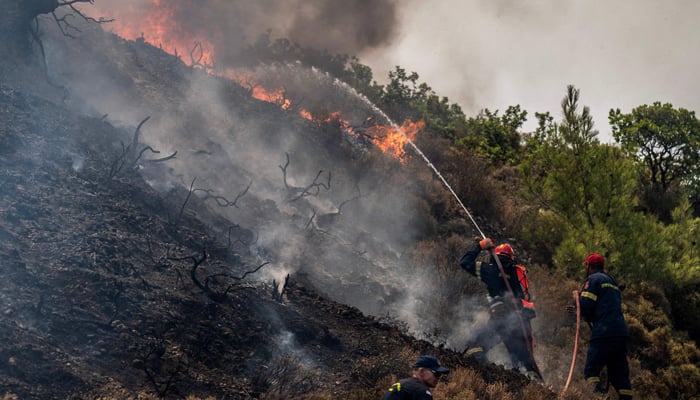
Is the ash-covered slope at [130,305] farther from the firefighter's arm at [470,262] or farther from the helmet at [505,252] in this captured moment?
the helmet at [505,252]

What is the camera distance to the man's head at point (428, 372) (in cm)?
423

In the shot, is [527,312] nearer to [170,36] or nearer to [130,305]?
[130,305]

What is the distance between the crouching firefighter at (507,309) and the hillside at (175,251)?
59 centimetres

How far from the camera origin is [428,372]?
13.9 feet

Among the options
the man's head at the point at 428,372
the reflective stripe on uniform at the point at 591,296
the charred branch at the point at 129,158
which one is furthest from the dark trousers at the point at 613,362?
the charred branch at the point at 129,158

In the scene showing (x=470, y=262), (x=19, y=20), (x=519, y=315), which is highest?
(x=19, y=20)

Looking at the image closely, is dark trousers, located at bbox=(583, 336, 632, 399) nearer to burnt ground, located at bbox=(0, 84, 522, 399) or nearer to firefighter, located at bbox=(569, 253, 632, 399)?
firefighter, located at bbox=(569, 253, 632, 399)

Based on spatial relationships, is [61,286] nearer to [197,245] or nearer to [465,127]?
[197,245]

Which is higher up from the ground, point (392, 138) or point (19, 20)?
point (392, 138)

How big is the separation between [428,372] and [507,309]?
4.52 m

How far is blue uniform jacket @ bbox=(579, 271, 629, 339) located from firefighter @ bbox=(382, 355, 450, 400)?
3748 mm

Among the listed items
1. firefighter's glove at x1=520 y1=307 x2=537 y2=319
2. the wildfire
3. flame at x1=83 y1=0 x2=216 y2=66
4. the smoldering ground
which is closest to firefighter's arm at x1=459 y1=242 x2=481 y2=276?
firefighter's glove at x1=520 y1=307 x2=537 y2=319

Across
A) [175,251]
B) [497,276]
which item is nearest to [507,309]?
[497,276]

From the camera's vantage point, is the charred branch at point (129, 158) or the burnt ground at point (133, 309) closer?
the burnt ground at point (133, 309)
